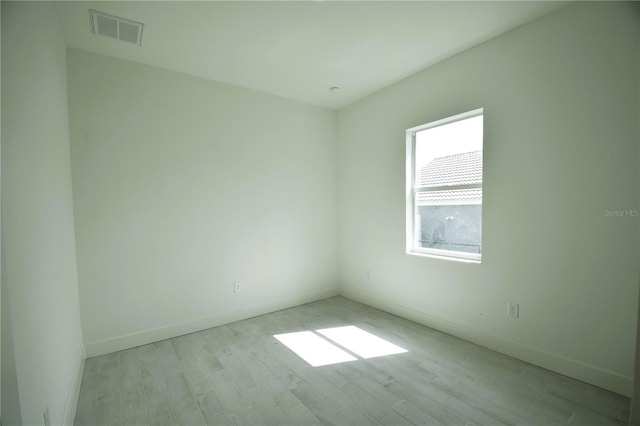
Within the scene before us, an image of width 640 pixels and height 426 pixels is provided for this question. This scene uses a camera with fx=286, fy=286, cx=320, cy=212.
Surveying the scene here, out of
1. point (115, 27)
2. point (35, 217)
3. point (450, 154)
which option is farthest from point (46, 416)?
point (450, 154)

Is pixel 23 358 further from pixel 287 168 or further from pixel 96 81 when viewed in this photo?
pixel 287 168

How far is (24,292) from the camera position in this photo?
1.21 meters

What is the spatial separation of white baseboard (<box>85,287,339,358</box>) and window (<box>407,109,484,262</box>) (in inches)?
67.5

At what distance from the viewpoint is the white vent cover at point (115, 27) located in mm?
2205

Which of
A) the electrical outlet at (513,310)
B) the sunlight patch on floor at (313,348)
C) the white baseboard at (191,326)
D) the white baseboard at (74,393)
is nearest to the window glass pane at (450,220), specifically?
the electrical outlet at (513,310)

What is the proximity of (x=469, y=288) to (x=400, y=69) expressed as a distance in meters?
2.44

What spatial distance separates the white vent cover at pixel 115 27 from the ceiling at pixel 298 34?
5 centimetres

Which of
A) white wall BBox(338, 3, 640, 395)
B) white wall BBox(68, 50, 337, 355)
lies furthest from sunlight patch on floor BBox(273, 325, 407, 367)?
white wall BBox(68, 50, 337, 355)

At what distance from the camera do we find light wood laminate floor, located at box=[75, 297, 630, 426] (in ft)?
6.11

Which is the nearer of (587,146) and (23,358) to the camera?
(23,358)

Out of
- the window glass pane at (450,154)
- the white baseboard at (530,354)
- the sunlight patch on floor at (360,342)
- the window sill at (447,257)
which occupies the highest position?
the window glass pane at (450,154)

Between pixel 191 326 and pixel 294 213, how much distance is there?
1.86m

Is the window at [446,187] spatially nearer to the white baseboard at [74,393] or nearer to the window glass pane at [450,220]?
the window glass pane at [450,220]

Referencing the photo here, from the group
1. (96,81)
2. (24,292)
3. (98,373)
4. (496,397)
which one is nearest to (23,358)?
(24,292)
